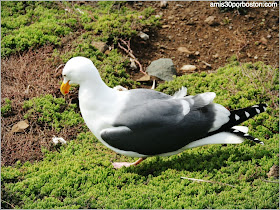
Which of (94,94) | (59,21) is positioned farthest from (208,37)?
(94,94)

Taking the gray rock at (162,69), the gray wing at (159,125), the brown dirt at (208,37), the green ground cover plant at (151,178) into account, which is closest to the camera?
the green ground cover plant at (151,178)

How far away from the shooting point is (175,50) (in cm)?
761

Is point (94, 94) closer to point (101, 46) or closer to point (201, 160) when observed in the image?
point (201, 160)

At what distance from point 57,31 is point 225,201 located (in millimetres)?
4599

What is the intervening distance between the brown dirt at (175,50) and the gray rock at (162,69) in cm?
22

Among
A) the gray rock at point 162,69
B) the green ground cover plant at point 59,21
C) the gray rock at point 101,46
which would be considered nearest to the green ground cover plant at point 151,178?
the gray rock at point 162,69

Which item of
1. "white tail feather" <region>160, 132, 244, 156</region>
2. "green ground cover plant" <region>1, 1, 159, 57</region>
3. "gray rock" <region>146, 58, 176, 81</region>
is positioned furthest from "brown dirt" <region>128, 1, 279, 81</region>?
"white tail feather" <region>160, 132, 244, 156</region>

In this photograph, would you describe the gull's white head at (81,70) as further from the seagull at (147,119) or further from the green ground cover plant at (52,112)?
the green ground cover plant at (52,112)

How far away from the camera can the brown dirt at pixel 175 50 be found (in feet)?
18.4

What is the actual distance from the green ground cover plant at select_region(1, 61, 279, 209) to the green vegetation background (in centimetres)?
1

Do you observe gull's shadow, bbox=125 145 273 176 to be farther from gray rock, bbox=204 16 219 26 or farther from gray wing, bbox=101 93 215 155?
gray rock, bbox=204 16 219 26

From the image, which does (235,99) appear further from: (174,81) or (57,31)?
(57,31)

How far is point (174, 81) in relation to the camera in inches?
258

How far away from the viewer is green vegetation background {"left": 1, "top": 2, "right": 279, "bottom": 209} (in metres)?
4.19
